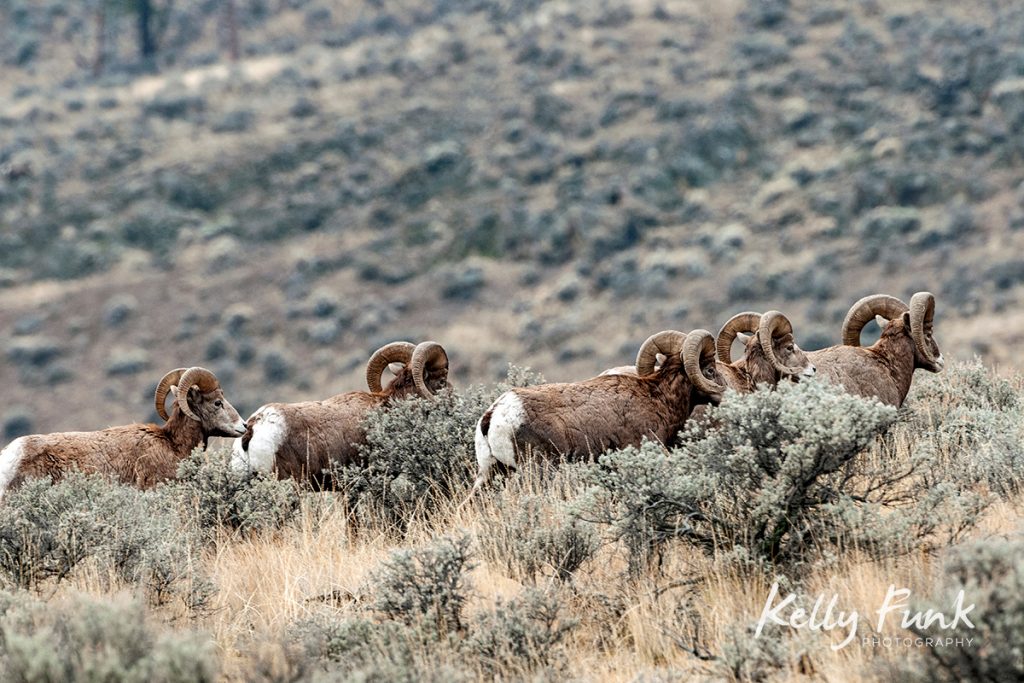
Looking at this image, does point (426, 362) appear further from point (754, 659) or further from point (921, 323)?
point (754, 659)

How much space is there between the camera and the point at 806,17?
2255 inches

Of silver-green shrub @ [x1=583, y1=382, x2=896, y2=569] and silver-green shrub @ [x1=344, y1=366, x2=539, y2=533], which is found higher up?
silver-green shrub @ [x1=344, y1=366, x2=539, y2=533]

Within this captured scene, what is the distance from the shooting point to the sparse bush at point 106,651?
16.5 ft

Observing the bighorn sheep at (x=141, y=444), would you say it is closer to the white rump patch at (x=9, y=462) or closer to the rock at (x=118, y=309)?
the white rump patch at (x=9, y=462)

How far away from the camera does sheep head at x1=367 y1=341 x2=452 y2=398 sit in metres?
11.3

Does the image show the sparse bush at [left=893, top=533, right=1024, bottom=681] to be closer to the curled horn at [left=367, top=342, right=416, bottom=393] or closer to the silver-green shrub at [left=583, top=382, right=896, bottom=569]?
the silver-green shrub at [left=583, top=382, right=896, bottom=569]

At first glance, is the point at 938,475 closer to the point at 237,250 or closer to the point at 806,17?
the point at 237,250

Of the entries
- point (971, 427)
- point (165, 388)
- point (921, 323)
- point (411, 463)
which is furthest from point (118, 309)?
point (971, 427)

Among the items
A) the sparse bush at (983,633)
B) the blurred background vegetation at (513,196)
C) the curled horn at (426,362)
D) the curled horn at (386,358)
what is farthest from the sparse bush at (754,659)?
the blurred background vegetation at (513,196)

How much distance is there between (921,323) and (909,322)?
196 millimetres

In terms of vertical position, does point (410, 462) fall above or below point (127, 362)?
below

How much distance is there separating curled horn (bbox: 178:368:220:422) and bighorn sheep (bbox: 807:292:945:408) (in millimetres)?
5416

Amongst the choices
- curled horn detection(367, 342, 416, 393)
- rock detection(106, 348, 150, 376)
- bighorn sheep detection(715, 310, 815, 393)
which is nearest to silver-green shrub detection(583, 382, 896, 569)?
bighorn sheep detection(715, 310, 815, 393)

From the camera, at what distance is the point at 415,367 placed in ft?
37.0
